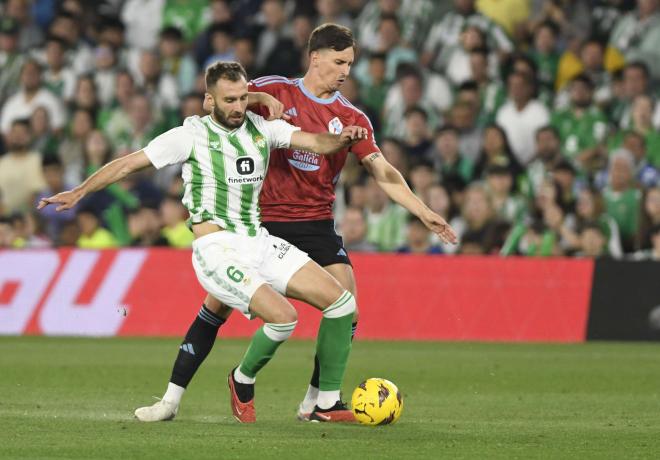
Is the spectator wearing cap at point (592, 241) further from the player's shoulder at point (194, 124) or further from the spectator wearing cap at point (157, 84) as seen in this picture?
the player's shoulder at point (194, 124)

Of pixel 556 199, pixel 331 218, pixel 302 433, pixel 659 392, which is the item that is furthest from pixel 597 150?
pixel 302 433

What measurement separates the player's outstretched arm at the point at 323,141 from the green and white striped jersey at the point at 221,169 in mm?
195

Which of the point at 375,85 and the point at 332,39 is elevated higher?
the point at 332,39

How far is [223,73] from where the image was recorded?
818cm

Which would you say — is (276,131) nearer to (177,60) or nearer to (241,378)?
(241,378)

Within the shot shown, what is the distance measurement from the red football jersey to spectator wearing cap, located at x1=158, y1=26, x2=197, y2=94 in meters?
10.6

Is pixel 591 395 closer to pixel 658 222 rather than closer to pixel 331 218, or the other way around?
pixel 331 218

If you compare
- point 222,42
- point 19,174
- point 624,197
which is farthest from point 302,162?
point 222,42

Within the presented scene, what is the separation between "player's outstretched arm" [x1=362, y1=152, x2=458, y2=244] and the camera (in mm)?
8305

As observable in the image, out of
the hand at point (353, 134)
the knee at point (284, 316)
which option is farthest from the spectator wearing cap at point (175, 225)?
the hand at point (353, 134)

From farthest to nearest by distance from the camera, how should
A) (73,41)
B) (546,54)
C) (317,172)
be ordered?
(73,41) < (546,54) < (317,172)

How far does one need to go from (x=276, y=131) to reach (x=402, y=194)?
0.87m

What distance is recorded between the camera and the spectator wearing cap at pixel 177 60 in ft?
64.0

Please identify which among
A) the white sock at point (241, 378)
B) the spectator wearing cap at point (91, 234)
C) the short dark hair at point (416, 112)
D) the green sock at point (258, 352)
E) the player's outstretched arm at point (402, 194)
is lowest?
the spectator wearing cap at point (91, 234)
